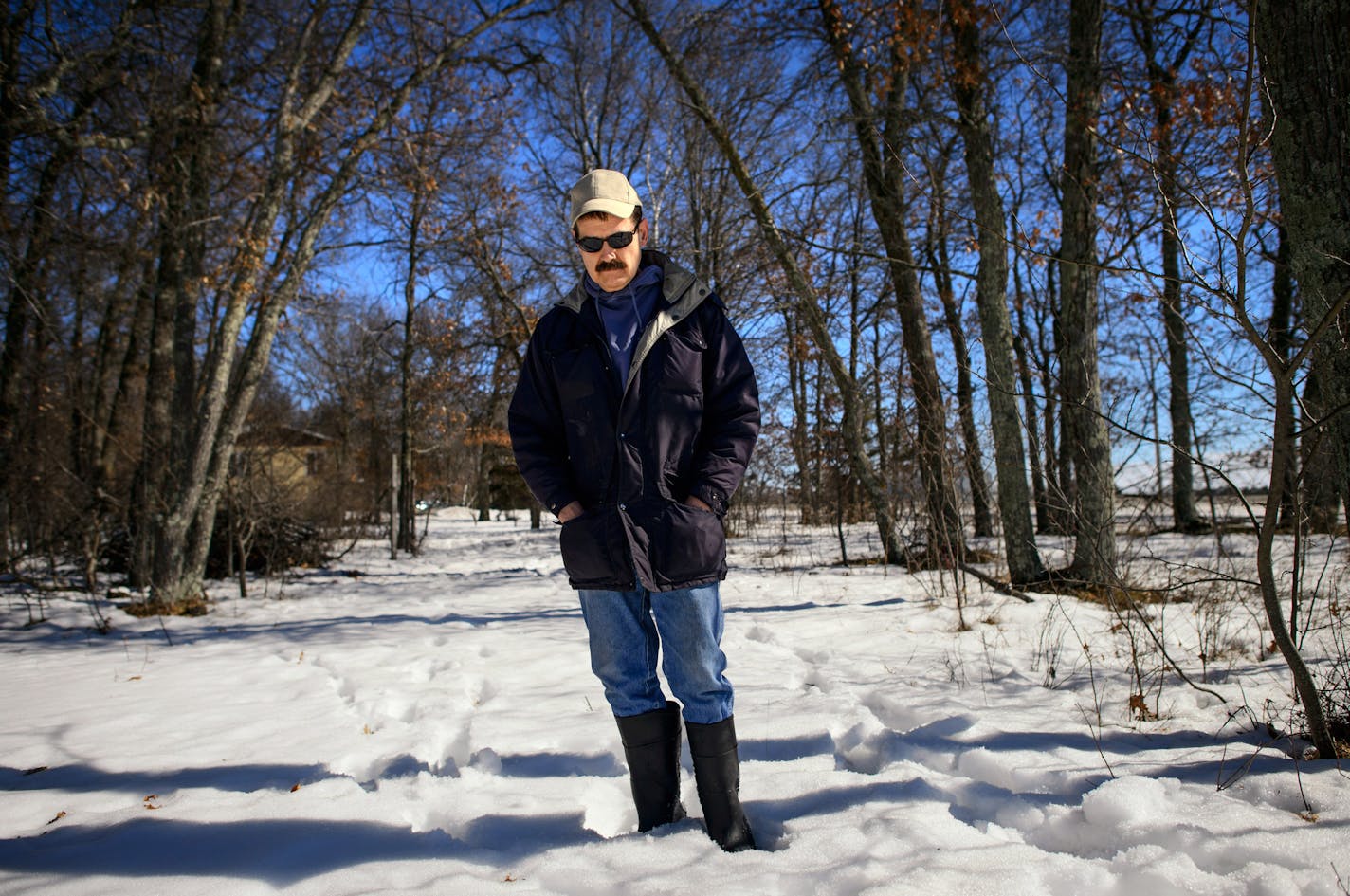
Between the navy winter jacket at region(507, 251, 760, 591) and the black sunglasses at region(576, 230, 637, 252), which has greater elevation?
the black sunglasses at region(576, 230, 637, 252)

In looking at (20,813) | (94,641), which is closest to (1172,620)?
(20,813)

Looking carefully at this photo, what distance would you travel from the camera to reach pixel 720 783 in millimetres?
1826

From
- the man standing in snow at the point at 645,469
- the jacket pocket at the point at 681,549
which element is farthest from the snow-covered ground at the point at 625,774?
the jacket pocket at the point at 681,549

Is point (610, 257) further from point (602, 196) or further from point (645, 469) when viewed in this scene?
point (645, 469)

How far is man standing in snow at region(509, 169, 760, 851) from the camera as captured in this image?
5.88ft

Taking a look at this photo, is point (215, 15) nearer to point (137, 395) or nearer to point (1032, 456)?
point (1032, 456)

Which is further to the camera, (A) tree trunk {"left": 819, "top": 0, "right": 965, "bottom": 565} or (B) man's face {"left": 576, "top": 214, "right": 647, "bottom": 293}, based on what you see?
(A) tree trunk {"left": 819, "top": 0, "right": 965, "bottom": 565}

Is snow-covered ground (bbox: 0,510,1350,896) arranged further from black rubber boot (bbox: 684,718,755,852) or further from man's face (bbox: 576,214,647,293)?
man's face (bbox: 576,214,647,293)

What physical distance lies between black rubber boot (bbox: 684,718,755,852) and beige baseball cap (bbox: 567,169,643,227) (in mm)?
1363

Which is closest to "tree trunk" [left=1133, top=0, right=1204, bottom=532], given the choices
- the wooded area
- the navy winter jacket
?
the wooded area

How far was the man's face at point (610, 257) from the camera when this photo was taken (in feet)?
6.15

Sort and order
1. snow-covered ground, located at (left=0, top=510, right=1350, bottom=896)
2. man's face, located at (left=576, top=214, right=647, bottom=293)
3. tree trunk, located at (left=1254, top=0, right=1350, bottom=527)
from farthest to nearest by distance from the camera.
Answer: tree trunk, located at (left=1254, top=0, right=1350, bottom=527) < man's face, located at (left=576, top=214, right=647, bottom=293) < snow-covered ground, located at (left=0, top=510, right=1350, bottom=896)

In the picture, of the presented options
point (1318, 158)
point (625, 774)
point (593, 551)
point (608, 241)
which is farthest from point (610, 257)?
point (1318, 158)

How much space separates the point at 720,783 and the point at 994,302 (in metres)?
5.20
